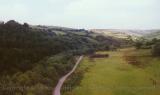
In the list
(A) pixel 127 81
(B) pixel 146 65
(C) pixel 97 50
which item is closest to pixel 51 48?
(C) pixel 97 50

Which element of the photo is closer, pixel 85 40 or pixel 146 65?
pixel 146 65

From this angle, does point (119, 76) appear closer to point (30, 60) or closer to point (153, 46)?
point (30, 60)

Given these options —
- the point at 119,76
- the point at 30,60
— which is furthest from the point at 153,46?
the point at 30,60

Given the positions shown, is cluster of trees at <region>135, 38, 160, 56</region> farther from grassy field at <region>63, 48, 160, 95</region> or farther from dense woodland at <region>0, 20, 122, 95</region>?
dense woodland at <region>0, 20, 122, 95</region>

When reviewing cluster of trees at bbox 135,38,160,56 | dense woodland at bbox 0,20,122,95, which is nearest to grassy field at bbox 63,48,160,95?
cluster of trees at bbox 135,38,160,56

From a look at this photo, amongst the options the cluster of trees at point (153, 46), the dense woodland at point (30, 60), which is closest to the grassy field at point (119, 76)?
the cluster of trees at point (153, 46)

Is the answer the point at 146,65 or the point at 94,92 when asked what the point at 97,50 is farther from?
the point at 94,92
